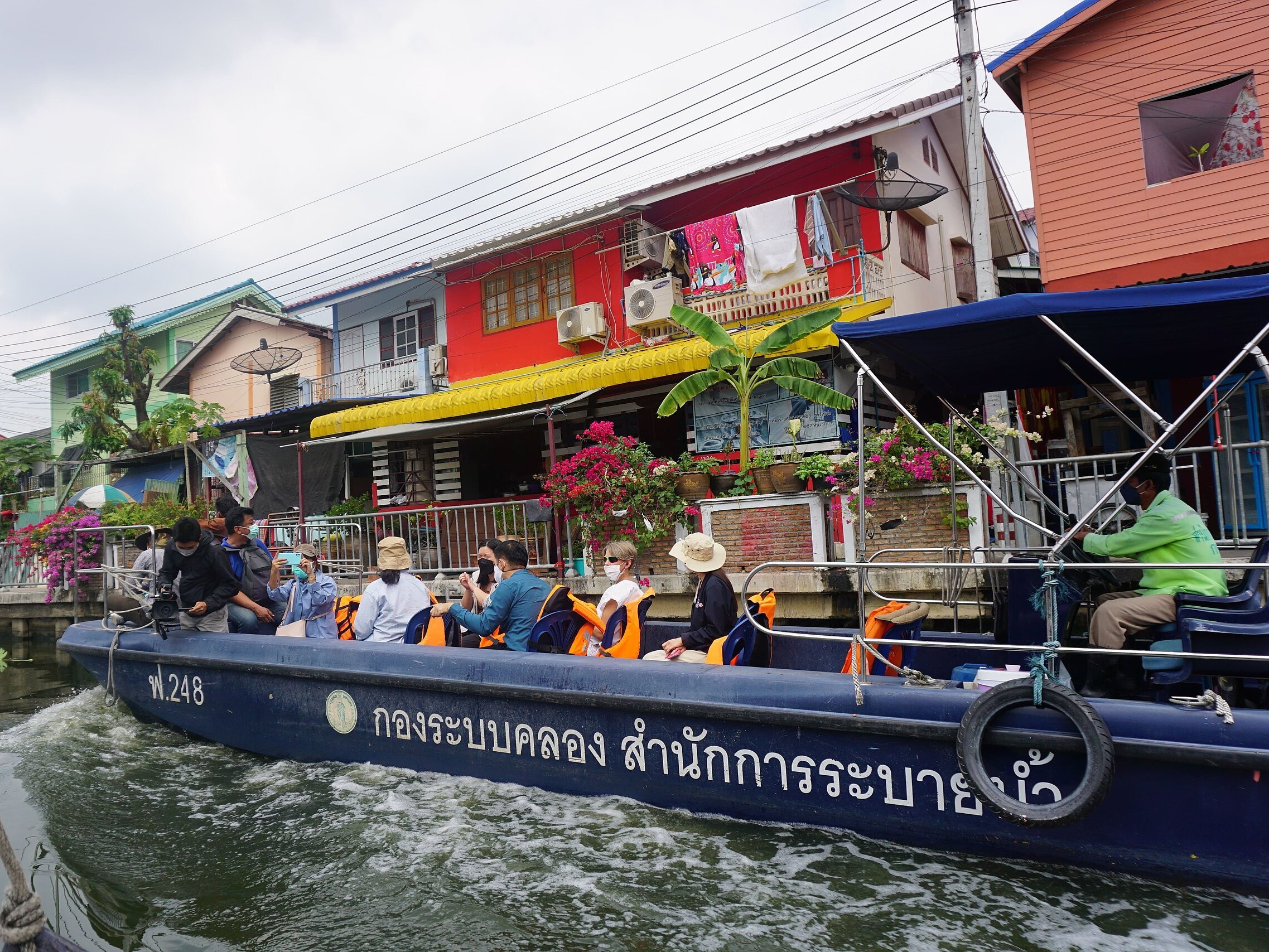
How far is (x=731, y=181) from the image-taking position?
13.7 m

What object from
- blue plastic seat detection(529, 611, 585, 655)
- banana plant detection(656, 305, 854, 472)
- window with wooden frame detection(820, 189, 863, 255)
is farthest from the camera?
window with wooden frame detection(820, 189, 863, 255)

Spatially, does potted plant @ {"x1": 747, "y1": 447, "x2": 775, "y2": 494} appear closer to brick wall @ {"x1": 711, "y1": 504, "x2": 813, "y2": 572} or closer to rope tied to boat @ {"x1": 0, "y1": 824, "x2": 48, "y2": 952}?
brick wall @ {"x1": 711, "y1": 504, "x2": 813, "y2": 572}

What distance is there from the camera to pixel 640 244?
13820 mm

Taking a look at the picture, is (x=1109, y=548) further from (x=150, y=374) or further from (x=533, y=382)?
(x=150, y=374)

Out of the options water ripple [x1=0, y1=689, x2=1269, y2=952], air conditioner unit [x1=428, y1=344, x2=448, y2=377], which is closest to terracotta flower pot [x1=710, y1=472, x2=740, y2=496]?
water ripple [x1=0, y1=689, x2=1269, y2=952]

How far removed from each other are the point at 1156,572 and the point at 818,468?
515 centimetres

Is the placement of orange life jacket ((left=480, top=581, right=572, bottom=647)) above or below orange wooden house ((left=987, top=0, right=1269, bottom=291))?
below

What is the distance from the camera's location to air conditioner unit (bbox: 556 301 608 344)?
14469 millimetres

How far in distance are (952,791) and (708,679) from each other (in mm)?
1195

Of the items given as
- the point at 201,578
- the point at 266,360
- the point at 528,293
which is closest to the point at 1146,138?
the point at 528,293

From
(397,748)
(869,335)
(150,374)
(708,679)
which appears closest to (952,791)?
(708,679)

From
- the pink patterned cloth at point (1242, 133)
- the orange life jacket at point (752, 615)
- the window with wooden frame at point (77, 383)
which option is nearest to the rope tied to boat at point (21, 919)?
the orange life jacket at point (752, 615)

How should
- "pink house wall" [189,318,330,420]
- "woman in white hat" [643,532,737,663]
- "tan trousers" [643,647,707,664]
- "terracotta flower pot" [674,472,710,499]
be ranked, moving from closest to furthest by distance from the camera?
1. "tan trousers" [643,647,707,664]
2. "woman in white hat" [643,532,737,663]
3. "terracotta flower pot" [674,472,710,499]
4. "pink house wall" [189,318,330,420]

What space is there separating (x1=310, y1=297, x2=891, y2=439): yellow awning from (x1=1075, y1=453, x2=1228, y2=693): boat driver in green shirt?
6.92 metres
